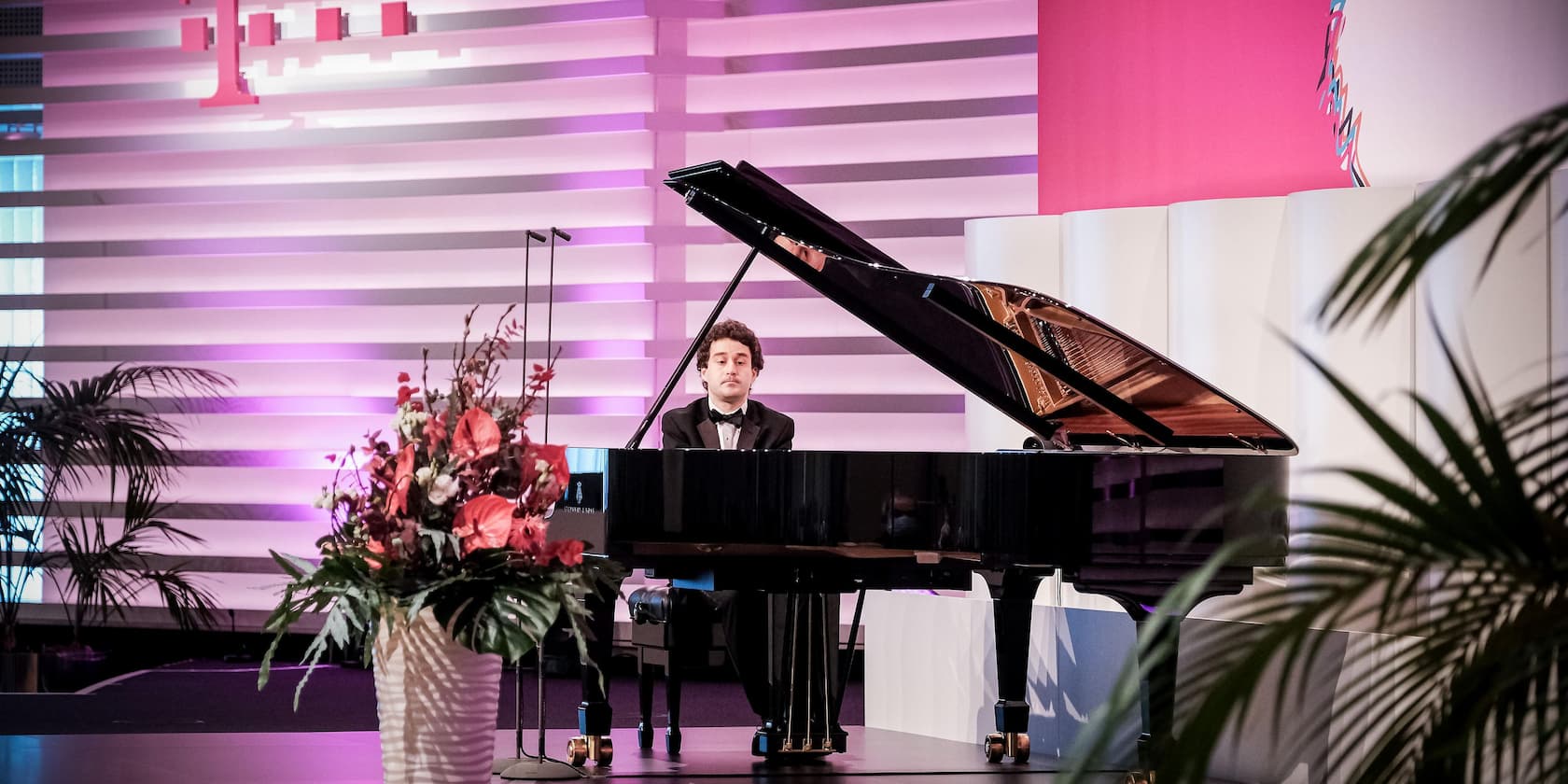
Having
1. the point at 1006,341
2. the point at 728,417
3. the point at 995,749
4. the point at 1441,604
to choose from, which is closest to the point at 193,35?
the point at 728,417

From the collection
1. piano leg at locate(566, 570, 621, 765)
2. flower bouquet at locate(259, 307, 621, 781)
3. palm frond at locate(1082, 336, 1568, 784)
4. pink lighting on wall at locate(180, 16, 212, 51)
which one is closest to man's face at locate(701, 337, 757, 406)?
piano leg at locate(566, 570, 621, 765)

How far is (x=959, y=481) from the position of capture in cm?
354

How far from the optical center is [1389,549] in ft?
3.43

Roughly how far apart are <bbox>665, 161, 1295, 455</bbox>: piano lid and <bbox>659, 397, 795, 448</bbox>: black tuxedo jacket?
2.64 ft

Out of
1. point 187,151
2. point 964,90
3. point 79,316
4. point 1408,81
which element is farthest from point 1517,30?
point 79,316

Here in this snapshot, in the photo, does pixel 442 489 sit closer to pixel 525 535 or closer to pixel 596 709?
pixel 525 535

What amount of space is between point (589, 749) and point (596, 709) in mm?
118

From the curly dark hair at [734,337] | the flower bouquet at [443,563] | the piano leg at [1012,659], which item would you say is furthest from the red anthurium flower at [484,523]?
the curly dark hair at [734,337]

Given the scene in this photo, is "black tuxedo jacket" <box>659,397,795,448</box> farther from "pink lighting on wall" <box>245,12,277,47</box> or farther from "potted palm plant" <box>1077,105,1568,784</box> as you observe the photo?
"potted palm plant" <box>1077,105,1568,784</box>

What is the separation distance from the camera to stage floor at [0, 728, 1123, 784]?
419cm

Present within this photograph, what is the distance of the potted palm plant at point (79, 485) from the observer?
6164 millimetres

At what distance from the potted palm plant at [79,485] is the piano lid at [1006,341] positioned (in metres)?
3.18

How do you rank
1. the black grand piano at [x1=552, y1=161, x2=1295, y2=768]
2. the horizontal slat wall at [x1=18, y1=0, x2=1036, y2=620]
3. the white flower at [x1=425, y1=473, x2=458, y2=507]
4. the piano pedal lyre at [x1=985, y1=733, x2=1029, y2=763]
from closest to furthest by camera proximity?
1. the white flower at [x1=425, y1=473, x2=458, y2=507]
2. the black grand piano at [x1=552, y1=161, x2=1295, y2=768]
3. the piano pedal lyre at [x1=985, y1=733, x2=1029, y2=763]
4. the horizontal slat wall at [x1=18, y1=0, x2=1036, y2=620]

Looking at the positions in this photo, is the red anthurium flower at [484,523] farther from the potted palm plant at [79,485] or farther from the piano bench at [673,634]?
the potted palm plant at [79,485]
